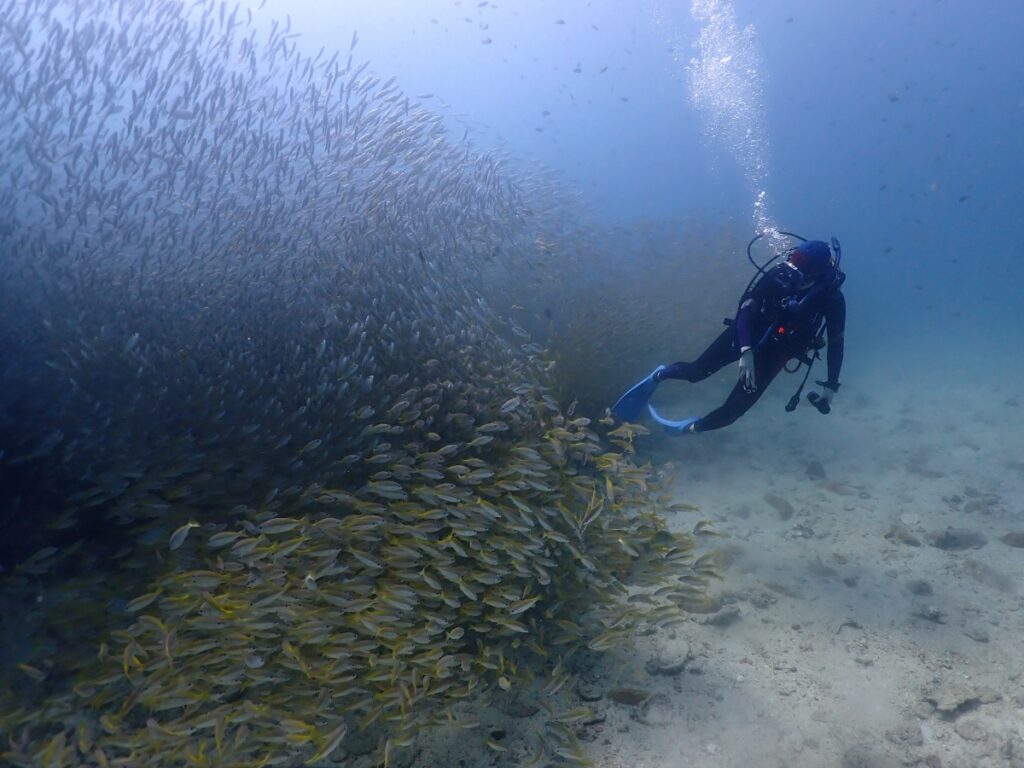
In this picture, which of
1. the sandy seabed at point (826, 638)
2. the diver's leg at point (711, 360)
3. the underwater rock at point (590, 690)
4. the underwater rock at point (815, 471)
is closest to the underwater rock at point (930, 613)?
the sandy seabed at point (826, 638)

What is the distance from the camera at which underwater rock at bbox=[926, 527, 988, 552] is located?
7121 mm

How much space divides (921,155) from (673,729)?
167m

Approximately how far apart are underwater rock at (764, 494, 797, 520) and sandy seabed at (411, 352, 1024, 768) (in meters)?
0.02

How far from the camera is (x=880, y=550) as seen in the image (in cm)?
708

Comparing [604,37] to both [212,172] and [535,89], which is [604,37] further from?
[212,172]

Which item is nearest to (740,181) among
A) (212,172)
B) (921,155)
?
(921,155)

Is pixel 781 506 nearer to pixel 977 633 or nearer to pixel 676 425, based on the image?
pixel 676 425

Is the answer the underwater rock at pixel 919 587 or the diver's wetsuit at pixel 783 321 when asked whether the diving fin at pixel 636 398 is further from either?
the underwater rock at pixel 919 587

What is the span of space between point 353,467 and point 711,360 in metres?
5.04

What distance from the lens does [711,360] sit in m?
7.68

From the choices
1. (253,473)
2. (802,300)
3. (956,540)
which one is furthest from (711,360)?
(253,473)

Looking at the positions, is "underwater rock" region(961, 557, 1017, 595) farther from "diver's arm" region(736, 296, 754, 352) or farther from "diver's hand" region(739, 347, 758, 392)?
"diver's arm" region(736, 296, 754, 352)

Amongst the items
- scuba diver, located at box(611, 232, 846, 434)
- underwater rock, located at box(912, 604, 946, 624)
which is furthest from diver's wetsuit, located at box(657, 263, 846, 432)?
underwater rock, located at box(912, 604, 946, 624)

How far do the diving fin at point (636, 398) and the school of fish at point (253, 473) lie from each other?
1520 millimetres
